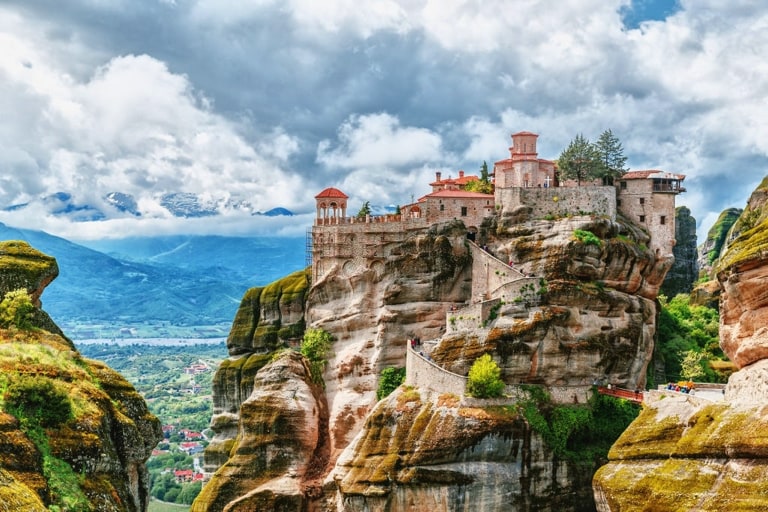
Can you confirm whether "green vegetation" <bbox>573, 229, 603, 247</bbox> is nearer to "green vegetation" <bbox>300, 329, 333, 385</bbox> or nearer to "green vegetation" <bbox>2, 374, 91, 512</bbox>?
"green vegetation" <bbox>300, 329, 333, 385</bbox>

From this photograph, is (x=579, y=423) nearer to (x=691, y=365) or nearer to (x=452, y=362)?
(x=452, y=362)

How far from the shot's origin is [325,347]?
76812 millimetres

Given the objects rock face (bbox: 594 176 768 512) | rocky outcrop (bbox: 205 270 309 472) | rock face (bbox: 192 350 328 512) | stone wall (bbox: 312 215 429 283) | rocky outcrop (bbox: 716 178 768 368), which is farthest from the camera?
rocky outcrop (bbox: 205 270 309 472)

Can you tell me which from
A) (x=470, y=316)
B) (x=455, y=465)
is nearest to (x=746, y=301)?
(x=455, y=465)

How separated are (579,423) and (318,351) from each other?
2328 centimetres

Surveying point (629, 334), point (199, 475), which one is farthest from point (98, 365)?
point (199, 475)

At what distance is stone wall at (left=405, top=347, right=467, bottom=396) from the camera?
207ft

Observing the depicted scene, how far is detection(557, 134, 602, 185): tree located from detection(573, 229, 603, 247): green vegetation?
8077 mm

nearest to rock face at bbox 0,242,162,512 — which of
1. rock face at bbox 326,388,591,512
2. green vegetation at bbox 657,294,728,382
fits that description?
rock face at bbox 326,388,591,512

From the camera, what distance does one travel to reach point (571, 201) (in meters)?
70.9

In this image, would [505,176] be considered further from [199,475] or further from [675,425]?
[199,475]

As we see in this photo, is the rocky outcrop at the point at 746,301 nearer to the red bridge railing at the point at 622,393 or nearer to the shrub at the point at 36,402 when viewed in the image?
the red bridge railing at the point at 622,393

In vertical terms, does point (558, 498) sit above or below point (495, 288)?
below

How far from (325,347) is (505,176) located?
20.7 metres
